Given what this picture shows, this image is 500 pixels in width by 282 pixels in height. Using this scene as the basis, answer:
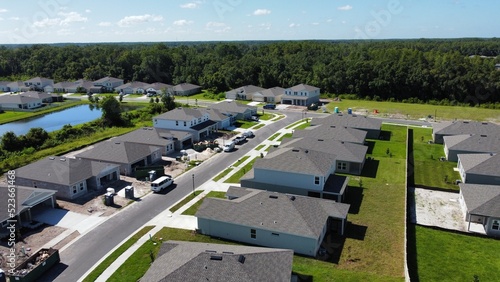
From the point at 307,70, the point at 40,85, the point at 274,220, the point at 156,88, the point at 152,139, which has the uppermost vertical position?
the point at 307,70

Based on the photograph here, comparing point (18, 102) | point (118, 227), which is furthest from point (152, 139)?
point (18, 102)

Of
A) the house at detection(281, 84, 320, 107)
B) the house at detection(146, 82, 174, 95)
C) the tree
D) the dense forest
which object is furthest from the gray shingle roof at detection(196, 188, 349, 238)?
the house at detection(146, 82, 174, 95)

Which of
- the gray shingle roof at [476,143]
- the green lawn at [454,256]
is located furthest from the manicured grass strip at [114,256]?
the gray shingle roof at [476,143]

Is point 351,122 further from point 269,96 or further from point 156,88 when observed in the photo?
point 156,88

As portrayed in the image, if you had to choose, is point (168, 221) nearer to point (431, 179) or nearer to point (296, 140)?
point (296, 140)

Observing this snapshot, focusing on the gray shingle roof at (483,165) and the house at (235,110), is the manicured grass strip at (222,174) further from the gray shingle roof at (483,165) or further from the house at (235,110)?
the gray shingle roof at (483,165)

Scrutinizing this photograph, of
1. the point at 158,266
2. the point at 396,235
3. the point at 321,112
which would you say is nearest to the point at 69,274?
the point at 158,266
